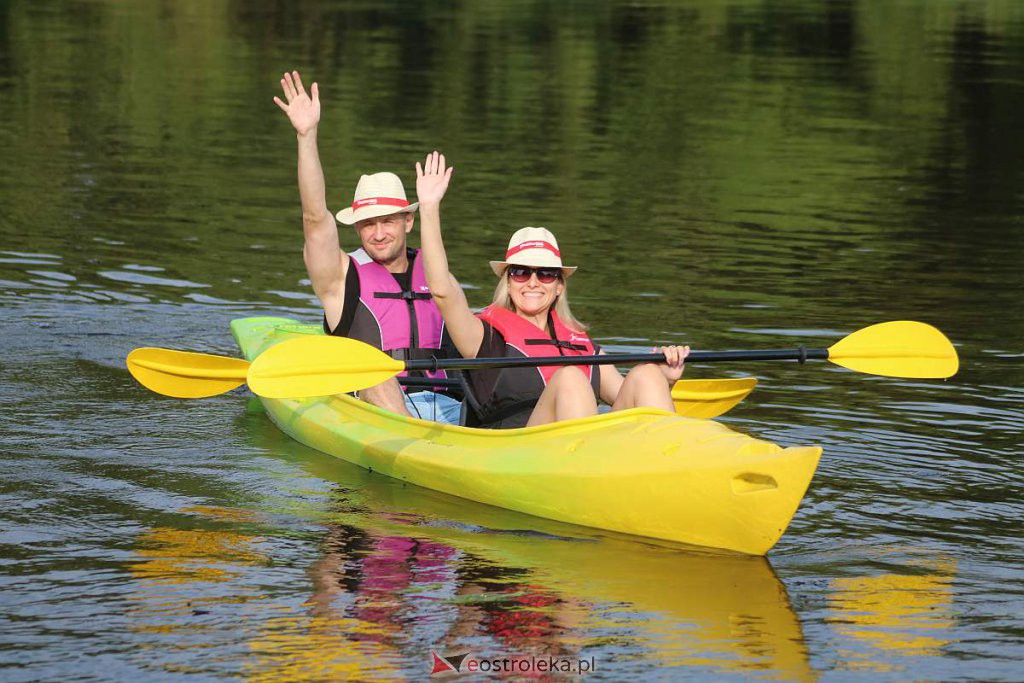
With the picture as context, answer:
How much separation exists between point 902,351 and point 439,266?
2.25m

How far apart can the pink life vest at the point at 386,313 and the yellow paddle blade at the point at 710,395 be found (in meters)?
1.29

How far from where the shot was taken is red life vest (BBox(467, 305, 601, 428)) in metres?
7.25

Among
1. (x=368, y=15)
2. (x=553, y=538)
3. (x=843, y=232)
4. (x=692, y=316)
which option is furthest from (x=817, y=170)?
(x=368, y=15)

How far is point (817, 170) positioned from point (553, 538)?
43.4 feet

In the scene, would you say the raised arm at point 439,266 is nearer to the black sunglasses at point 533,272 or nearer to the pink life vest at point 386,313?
the black sunglasses at point 533,272

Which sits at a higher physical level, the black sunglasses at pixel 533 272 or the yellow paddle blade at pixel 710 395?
the black sunglasses at pixel 533 272

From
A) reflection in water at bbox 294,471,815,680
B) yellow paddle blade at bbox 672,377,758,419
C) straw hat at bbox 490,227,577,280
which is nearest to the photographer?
reflection in water at bbox 294,471,815,680

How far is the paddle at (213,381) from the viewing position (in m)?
8.10

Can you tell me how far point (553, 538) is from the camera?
6648 millimetres

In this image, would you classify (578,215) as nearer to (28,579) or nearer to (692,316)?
(692,316)

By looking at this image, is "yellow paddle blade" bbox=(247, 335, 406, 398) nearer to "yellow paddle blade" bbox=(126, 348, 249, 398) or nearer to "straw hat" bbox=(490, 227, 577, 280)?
"straw hat" bbox=(490, 227, 577, 280)

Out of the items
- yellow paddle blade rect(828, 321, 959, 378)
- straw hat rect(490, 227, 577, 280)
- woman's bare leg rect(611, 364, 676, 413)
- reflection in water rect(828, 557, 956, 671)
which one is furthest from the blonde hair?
reflection in water rect(828, 557, 956, 671)

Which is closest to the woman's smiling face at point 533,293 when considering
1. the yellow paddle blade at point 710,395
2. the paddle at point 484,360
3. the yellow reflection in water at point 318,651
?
the paddle at point 484,360

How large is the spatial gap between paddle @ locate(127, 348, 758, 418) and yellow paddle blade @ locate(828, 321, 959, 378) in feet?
3.22
